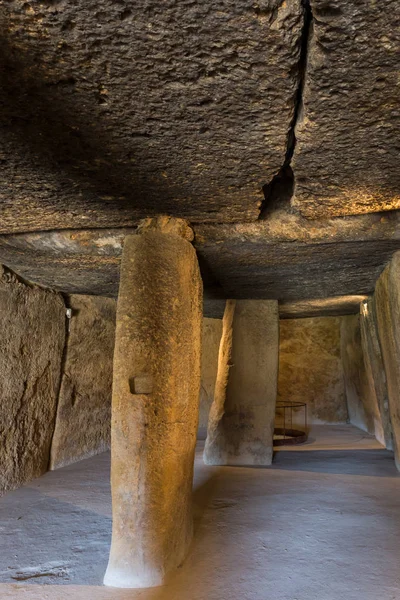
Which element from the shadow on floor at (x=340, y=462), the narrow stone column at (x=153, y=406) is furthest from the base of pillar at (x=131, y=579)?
the shadow on floor at (x=340, y=462)

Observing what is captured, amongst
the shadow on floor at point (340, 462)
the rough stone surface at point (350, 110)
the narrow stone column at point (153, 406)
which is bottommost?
the shadow on floor at point (340, 462)

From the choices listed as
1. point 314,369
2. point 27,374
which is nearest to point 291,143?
point 27,374

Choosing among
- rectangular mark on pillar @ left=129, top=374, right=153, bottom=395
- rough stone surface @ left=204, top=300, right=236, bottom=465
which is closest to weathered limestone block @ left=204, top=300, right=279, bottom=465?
rough stone surface @ left=204, top=300, right=236, bottom=465

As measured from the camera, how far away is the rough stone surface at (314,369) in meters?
9.18

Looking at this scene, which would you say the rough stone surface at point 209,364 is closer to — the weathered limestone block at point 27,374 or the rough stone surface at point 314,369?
the rough stone surface at point 314,369

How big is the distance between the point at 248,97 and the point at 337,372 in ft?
27.6

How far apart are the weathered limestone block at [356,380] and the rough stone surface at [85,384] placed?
4125 mm

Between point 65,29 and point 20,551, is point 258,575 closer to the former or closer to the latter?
point 20,551

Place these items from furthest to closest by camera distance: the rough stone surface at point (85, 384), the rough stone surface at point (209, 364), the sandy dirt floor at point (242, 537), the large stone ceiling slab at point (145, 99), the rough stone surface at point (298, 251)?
the rough stone surface at point (209, 364) → the rough stone surface at point (85, 384) → the rough stone surface at point (298, 251) → the sandy dirt floor at point (242, 537) → the large stone ceiling slab at point (145, 99)

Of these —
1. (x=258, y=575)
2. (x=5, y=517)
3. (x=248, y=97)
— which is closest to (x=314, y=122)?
(x=248, y=97)

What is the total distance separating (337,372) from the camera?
9227 millimetres

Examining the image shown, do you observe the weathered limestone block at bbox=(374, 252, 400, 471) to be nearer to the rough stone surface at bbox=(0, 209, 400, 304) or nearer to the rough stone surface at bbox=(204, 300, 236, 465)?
the rough stone surface at bbox=(0, 209, 400, 304)

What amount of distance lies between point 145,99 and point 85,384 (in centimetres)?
426

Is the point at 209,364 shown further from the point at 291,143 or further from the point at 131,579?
the point at 291,143
